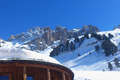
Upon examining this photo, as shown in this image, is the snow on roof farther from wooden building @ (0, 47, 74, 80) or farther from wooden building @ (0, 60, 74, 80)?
wooden building @ (0, 60, 74, 80)

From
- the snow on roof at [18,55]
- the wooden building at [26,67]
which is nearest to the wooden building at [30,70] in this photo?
the wooden building at [26,67]

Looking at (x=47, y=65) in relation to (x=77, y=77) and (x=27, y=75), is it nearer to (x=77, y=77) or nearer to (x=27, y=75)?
(x=27, y=75)

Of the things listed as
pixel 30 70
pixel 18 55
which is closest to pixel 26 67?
pixel 30 70

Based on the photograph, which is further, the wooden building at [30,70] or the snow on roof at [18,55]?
the snow on roof at [18,55]

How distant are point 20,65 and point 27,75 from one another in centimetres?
93

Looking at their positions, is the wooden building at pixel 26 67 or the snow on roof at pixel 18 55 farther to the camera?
the snow on roof at pixel 18 55

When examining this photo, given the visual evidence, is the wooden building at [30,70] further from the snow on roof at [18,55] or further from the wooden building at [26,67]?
the snow on roof at [18,55]

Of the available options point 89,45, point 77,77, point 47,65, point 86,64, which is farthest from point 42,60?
point 89,45

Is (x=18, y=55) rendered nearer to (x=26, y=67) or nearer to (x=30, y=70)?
(x=26, y=67)

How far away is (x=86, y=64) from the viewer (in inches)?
4274

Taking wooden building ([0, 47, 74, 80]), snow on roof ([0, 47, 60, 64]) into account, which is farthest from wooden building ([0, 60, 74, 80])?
snow on roof ([0, 47, 60, 64])

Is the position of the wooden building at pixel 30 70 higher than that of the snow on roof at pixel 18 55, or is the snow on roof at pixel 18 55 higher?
the snow on roof at pixel 18 55

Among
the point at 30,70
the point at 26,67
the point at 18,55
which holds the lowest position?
the point at 30,70

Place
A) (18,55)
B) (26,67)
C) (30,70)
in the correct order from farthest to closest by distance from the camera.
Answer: (18,55) → (30,70) → (26,67)
